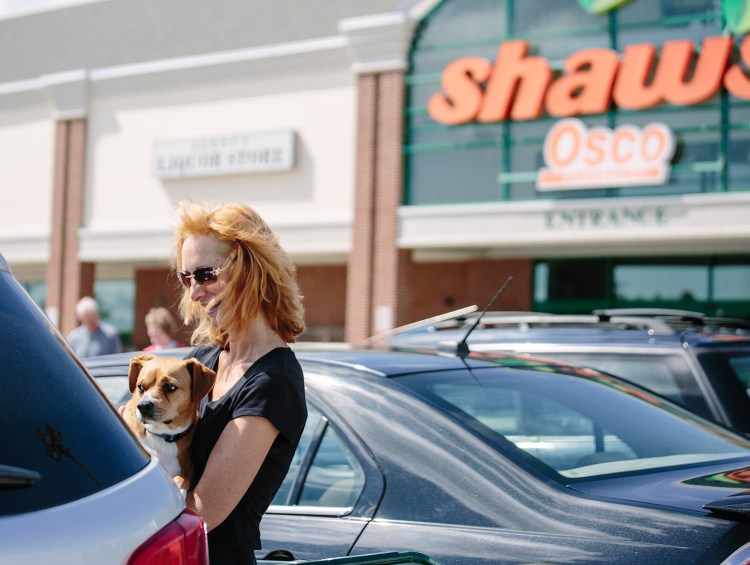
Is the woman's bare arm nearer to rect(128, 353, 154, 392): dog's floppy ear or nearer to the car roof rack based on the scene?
rect(128, 353, 154, 392): dog's floppy ear

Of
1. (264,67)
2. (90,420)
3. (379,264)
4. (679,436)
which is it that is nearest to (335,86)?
(264,67)

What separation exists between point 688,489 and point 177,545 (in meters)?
1.60

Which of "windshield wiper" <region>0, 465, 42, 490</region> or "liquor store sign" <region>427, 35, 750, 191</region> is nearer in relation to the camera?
"windshield wiper" <region>0, 465, 42, 490</region>

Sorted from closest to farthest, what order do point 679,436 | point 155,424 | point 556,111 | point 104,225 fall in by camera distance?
point 155,424, point 679,436, point 556,111, point 104,225

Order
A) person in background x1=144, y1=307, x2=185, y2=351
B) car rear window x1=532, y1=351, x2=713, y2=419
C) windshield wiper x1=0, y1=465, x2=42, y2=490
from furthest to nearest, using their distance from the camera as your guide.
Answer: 1. person in background x1=144, y1=307, x2=185, y2=351
2. car rear window x1=532, y1=351, x2=713, y2=419
3. windshield wiper x1=0, y1=465, x2=42, y2=490

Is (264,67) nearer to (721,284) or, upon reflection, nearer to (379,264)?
(379,264)

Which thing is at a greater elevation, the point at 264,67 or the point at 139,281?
the point at 264,67

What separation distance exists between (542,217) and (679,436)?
50.5 feet

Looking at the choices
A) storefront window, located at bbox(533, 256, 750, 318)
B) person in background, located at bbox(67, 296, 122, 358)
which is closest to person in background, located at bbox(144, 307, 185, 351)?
person in background, located at bbox(67, 296, 122, 358)

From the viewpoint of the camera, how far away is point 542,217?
18641 millimetres

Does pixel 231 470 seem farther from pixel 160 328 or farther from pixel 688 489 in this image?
pixel 160 328

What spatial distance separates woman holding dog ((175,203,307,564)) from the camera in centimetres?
242

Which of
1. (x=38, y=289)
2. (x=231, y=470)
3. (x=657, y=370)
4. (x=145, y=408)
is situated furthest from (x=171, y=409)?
(x=38, y=289)

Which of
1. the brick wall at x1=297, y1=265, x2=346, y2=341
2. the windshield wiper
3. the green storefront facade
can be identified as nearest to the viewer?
the windshield wiper
